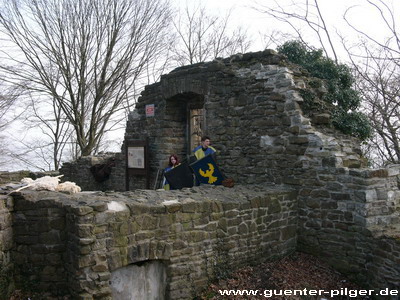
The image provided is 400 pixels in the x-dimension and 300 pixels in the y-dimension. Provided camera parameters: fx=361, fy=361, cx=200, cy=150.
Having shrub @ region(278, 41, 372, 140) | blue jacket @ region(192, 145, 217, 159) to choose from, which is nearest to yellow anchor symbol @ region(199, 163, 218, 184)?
blue jacket @ region(192, 145, 217, 159)

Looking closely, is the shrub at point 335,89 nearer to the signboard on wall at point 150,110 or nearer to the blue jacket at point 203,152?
the blue jacket at point 203,152

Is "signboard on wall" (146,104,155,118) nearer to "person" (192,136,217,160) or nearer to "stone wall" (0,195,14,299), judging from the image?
"person" (192,136,217,160)

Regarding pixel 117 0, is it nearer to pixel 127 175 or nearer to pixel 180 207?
pixel 127 175

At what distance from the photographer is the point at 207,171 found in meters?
7.00

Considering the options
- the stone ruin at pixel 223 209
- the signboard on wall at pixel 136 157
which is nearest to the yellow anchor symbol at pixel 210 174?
the stone ruin at pixel 223 209

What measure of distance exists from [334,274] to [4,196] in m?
4.90

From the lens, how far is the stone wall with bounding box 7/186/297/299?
3.84 m

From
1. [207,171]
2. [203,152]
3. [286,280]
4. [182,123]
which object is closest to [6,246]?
[286,280]

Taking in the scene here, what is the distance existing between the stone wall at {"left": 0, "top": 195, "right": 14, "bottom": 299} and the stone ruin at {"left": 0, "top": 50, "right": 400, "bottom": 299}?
1cm

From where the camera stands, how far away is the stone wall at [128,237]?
3.84m

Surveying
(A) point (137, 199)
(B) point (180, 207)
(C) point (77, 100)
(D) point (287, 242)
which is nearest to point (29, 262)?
(A) point (137, 199)

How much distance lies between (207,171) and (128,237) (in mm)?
3097

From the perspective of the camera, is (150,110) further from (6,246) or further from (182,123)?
(6,246)

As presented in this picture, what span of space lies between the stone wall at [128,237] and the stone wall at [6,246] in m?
0.07
